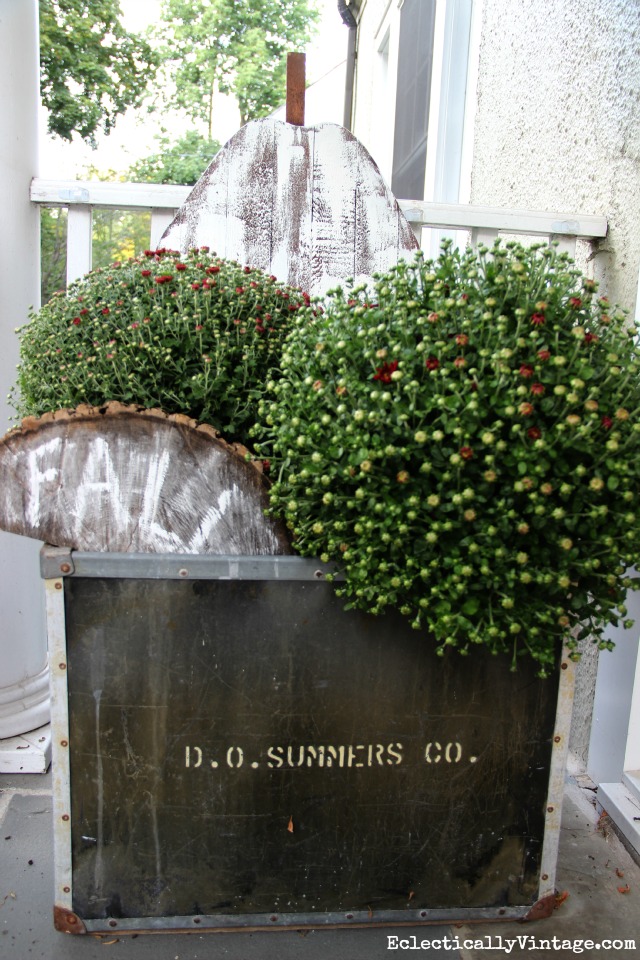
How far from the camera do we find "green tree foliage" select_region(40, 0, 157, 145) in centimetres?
1438

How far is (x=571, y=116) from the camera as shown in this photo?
2738mm

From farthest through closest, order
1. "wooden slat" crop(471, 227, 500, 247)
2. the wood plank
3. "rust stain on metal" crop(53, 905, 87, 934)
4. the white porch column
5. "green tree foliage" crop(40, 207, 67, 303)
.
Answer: "green tree foliage" crop(40, 207, 67, 303)
"wooden slat" crop(471, 227, 500, 247)
the white porch column
"rust stain on metal" crop(53, 905, 87, 934)
the wood plank

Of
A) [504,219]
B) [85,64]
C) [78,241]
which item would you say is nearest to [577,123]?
[504,219]

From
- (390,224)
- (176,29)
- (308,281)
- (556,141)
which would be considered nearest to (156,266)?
(308,281)

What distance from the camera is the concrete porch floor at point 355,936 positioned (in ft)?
5.49

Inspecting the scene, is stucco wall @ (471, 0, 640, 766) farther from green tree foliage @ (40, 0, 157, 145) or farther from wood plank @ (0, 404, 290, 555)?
green tree foliage @ (40, 0, 157, 145)

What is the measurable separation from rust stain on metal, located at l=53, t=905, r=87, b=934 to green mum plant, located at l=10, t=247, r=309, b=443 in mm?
1055

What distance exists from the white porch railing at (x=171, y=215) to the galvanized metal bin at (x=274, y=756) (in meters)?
1.31

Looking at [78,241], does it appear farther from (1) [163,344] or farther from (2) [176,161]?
(2) [176,161]

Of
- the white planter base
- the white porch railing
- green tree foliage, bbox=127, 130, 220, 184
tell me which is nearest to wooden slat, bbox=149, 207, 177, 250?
the white porch railing

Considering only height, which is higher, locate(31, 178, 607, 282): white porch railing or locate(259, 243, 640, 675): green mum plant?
locate(31, 178, 607, 282): white porch railing

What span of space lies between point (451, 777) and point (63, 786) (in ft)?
2.56

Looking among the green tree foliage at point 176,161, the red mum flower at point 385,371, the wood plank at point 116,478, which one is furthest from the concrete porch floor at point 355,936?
the green tree foliage at point 176,161

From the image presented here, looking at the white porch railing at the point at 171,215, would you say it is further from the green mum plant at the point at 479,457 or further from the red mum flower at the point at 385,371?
the red mum flower at the point at 385,371
